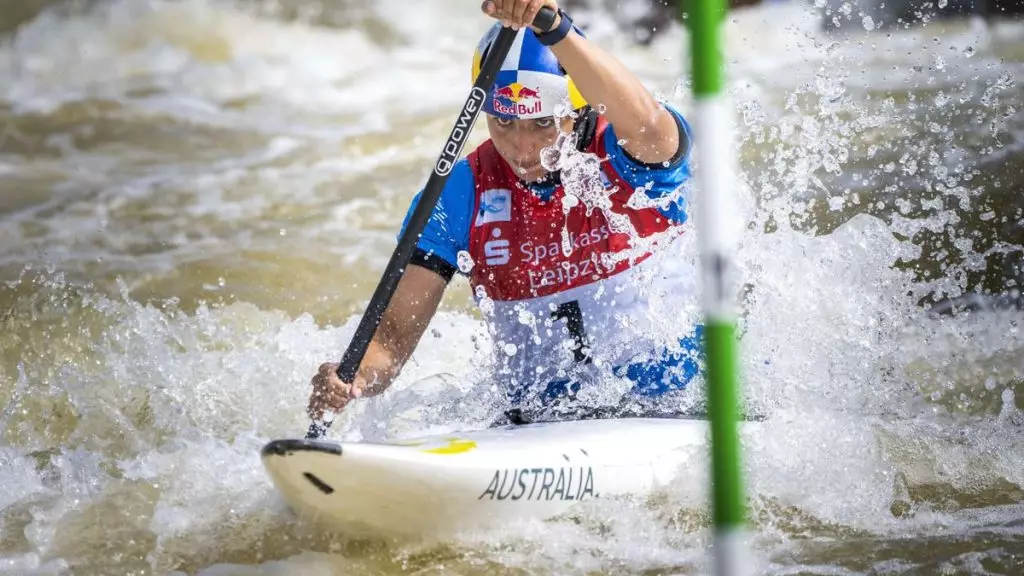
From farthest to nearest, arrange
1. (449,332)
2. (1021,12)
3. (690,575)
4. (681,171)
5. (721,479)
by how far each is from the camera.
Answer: (1021,12), (449,332), (681,171), (690,575), (721,479)

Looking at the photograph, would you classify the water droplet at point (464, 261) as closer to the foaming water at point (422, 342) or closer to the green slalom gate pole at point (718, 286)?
the foaming water at point (422, 342)

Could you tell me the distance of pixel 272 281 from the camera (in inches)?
262

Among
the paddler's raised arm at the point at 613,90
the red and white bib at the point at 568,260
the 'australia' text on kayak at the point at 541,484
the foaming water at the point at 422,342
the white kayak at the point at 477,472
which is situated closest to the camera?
the white kayak at the point at 477,472

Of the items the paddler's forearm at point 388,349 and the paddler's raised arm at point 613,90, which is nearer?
the paddler's raised arm at point 613,90

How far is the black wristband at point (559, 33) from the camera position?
320 centimetres

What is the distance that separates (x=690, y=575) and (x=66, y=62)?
1242 cm

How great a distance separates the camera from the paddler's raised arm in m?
3.16

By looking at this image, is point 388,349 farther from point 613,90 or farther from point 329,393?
point 613,90

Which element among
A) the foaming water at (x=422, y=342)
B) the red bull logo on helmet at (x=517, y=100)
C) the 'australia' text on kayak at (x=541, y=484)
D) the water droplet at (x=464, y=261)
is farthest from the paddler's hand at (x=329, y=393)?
the red bull logo on helmet at (x=517, y=100)

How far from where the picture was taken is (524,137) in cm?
359

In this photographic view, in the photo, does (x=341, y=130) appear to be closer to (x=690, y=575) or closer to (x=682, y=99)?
(x=682, y=99)

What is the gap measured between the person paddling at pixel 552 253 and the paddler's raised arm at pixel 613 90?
0.5 inches

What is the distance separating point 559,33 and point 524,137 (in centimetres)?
46

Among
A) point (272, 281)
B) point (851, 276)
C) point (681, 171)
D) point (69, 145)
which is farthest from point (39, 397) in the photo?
point (69, 145)
